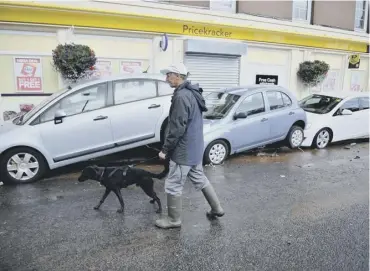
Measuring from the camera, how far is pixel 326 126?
31.1ft

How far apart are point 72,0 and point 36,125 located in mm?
4963

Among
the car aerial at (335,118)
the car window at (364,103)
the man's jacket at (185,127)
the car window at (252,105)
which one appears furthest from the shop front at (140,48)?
the man's jacket at (185,127)

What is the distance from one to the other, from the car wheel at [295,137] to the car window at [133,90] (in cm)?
371

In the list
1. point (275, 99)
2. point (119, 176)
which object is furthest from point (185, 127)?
point (275, 99)

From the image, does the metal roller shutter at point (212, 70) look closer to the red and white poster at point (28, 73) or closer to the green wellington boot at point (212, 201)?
the red and white poster at point (28, 73)

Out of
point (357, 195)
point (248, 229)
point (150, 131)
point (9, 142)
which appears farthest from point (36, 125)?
point (357, 195)

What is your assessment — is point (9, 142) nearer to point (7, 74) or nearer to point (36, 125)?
point (36, 125)

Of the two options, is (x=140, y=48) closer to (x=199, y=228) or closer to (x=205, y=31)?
(x=205, y=31)

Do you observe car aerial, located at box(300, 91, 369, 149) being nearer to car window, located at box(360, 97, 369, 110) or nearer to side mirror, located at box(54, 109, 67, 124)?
car window, located at box(360, 97, 369, 110)

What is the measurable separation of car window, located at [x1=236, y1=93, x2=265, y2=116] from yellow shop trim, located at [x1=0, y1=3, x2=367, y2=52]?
444cm

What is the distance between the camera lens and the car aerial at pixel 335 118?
30.9 feet

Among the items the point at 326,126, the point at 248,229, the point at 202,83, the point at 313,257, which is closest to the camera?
the point at 313,257

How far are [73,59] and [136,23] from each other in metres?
2.35

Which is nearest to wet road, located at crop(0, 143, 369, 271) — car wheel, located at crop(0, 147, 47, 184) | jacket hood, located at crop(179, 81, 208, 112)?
car wheel, located at crop(0, 147, 47, 184)
